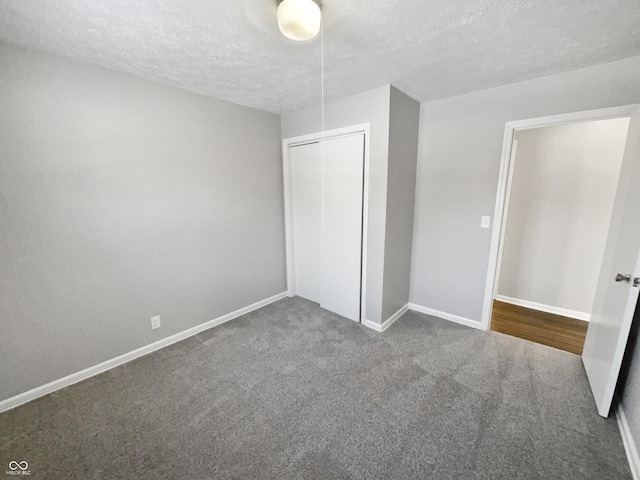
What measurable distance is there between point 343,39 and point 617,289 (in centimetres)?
239

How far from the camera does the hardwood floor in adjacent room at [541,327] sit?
2525mm

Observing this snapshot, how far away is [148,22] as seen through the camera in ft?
4.58

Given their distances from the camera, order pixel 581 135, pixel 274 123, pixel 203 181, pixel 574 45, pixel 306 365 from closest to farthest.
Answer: pixel 574 45, pixel 306 365, pixel 203 181, pixel 581 135, pixel 274 123

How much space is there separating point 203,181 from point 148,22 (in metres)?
1.32

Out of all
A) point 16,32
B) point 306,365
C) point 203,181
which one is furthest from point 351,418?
point 16,32

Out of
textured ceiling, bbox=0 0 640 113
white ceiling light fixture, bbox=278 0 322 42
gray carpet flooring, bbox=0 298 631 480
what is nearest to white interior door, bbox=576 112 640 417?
gray carpet flooring, bbox=0 298 631 480

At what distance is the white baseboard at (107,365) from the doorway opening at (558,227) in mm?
3041

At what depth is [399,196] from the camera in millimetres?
2631

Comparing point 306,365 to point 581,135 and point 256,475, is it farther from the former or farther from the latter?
point 581,135

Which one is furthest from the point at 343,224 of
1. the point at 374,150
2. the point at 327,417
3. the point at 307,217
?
the point at 327,417

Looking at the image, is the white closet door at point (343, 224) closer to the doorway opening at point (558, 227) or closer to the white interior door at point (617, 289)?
the doorway opening at point (558, 227)

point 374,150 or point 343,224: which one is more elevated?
point 374,150

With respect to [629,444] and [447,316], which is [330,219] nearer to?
[447,316]

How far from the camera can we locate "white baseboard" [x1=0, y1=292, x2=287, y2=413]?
5.79 feet
